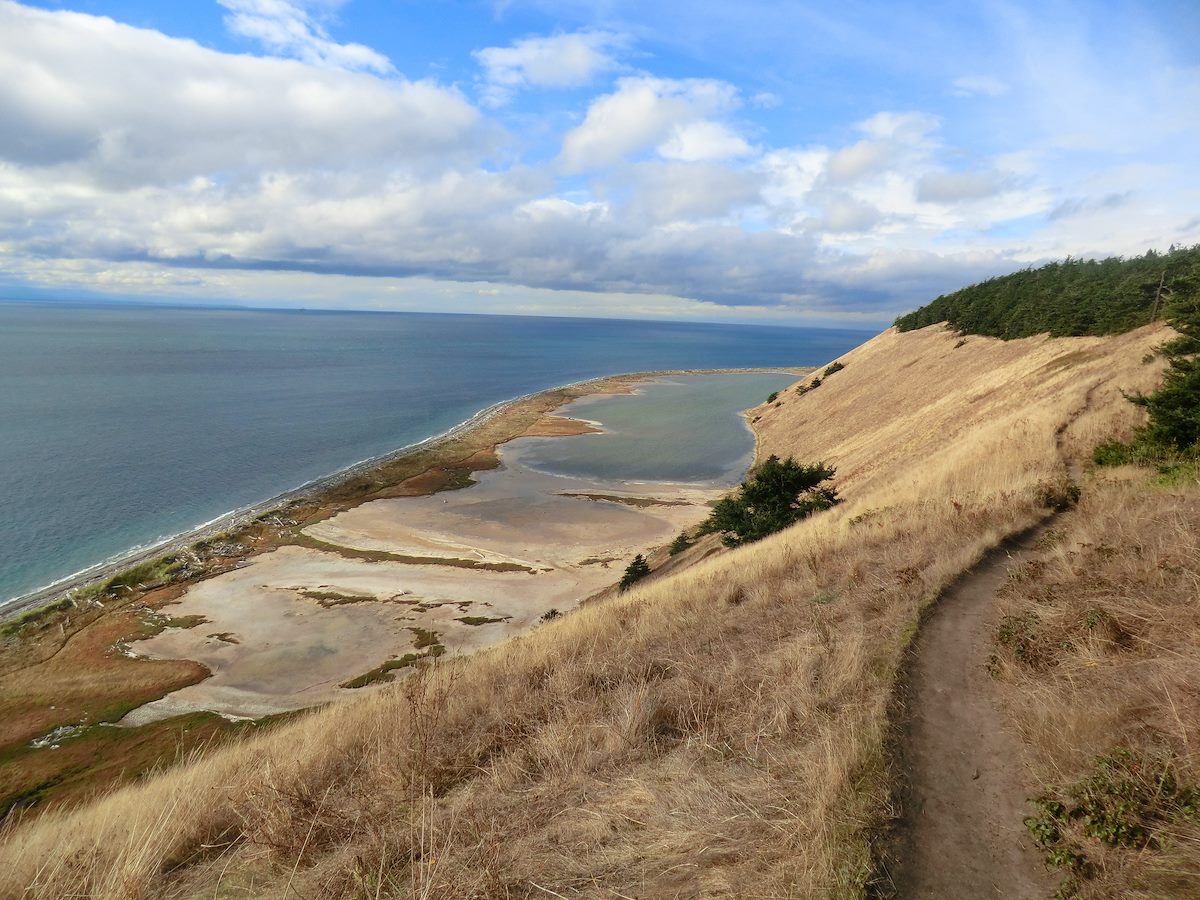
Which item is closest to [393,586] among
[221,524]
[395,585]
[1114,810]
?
[395,585]

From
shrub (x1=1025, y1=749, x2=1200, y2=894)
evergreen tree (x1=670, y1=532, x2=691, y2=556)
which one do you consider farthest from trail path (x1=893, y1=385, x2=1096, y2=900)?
evergreen tree (x1=670, y1=532, x2=691, y2=556)

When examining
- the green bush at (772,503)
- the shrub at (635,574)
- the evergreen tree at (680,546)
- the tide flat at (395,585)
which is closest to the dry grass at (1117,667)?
the tide flat at (395,585)

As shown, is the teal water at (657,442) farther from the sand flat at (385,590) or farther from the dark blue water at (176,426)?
the dark blue water at (176,426)

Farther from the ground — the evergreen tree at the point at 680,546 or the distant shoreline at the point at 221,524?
the evergreen tree at the point at 680,546

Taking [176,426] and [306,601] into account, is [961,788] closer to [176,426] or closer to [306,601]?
[306,601]

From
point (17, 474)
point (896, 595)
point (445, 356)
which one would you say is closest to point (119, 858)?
point (896, 595)

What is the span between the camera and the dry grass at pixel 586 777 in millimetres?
3951

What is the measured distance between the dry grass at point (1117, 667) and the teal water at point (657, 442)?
43319mm

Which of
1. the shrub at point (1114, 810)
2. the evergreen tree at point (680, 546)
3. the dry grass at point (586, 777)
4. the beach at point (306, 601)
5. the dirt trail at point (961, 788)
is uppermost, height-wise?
the shrub at point (1114, 810)

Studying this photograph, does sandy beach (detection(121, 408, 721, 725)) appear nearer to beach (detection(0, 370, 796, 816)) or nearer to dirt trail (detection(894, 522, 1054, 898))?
beach (detection(0, 370, 796, 816))

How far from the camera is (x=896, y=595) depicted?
8.73 m

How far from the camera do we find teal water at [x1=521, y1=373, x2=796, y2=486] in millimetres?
55625

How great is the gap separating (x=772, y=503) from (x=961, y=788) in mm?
19592

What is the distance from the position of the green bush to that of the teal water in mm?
26727
